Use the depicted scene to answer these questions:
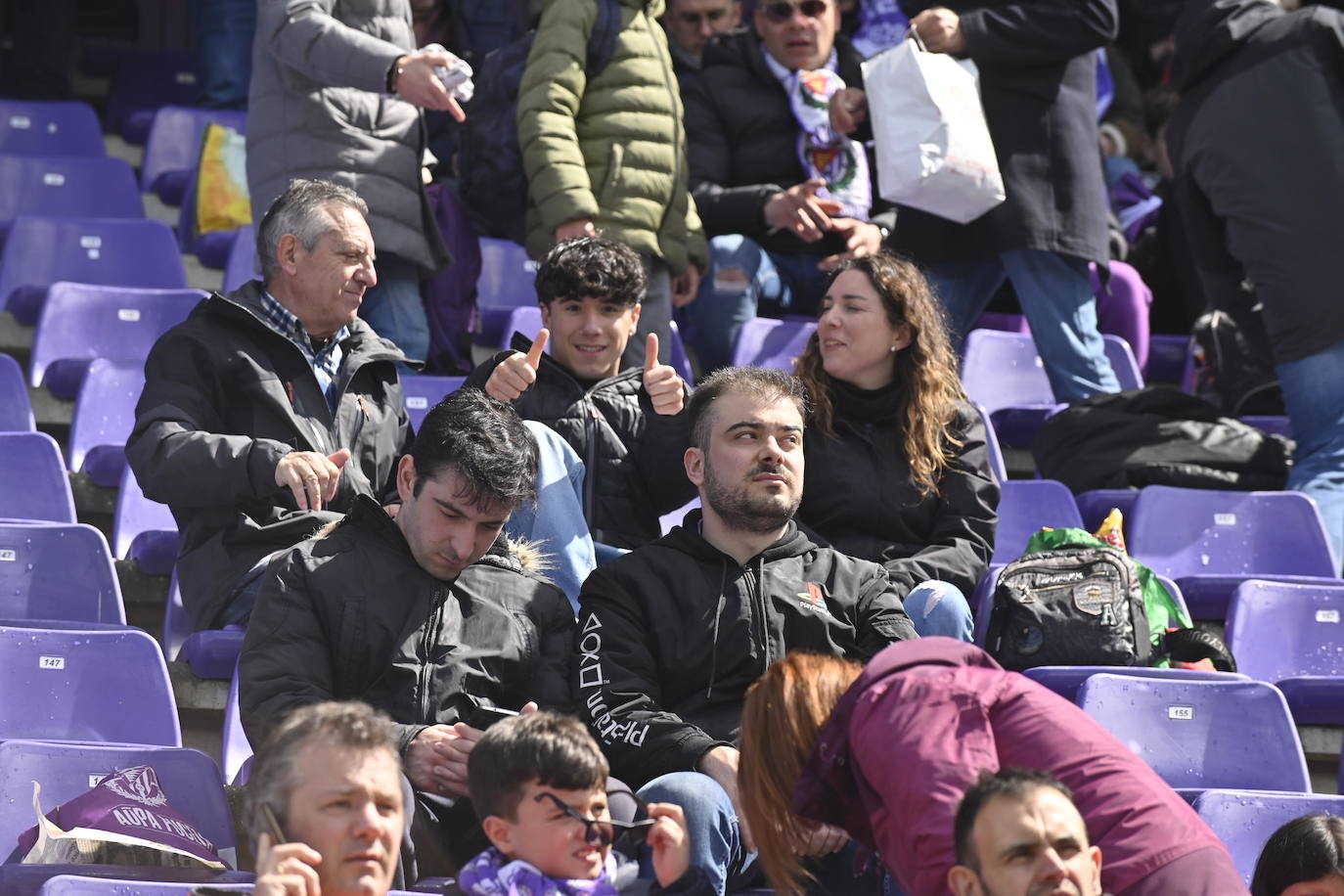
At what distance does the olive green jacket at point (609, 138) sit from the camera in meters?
4.96

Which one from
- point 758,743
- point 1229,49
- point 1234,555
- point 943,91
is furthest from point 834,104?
point 758,743

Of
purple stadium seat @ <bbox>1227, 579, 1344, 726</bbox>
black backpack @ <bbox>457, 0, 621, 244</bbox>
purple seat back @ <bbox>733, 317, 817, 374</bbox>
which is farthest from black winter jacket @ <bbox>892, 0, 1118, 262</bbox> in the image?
purple stadium seat @ <bbox>1227, 579, 1344, 726</bbox>

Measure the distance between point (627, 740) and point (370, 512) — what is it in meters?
0.59

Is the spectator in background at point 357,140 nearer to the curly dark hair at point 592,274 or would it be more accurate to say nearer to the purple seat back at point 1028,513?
the curly dark hair at point 592,274

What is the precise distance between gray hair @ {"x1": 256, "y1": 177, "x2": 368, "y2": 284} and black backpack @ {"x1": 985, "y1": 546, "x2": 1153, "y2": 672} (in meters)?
1.51

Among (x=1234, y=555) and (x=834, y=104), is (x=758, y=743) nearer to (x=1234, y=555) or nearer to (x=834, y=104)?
(x=1234, y=555)

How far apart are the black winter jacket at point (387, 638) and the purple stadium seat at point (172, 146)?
3.66m

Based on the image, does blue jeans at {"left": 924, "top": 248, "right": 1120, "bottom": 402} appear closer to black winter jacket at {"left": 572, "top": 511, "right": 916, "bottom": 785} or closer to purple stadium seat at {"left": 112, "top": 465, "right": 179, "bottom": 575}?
black winter jacket at {"left": 572, "top": 511, "right": 916, "bottom": 785}

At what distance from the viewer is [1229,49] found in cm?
528

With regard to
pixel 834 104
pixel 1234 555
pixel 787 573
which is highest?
pixel 834 104

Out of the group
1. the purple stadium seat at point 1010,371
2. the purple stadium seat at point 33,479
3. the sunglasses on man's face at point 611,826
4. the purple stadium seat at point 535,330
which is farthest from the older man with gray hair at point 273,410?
the purple stadium seat at point 1010,371

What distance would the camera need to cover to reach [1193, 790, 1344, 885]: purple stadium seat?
10.7 feet

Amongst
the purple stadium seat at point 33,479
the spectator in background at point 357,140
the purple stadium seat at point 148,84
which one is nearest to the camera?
the purple stadium seat at point 33,479

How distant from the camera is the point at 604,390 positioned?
4121 mm
